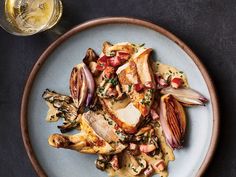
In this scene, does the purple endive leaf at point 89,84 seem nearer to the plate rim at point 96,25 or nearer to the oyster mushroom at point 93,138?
the oyster mushroom at point 93,138

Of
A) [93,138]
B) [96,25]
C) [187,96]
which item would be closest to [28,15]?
[96,25]

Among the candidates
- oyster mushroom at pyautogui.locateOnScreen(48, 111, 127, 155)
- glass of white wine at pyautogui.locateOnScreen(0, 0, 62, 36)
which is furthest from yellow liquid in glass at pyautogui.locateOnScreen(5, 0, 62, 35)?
oyster mushroom at pyautogui.locateOnScreen(48, 111, 127, 155)

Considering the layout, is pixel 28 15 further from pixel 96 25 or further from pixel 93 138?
pixel 93 138

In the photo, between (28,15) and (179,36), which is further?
(28,15)

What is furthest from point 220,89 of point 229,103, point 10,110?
point 10,110

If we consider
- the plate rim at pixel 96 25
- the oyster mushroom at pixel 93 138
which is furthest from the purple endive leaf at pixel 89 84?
the plate rim at pixel 96 25

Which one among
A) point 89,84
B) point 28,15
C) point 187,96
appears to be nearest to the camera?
point 187,96

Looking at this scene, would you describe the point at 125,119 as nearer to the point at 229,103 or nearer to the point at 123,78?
the point at 123,78
